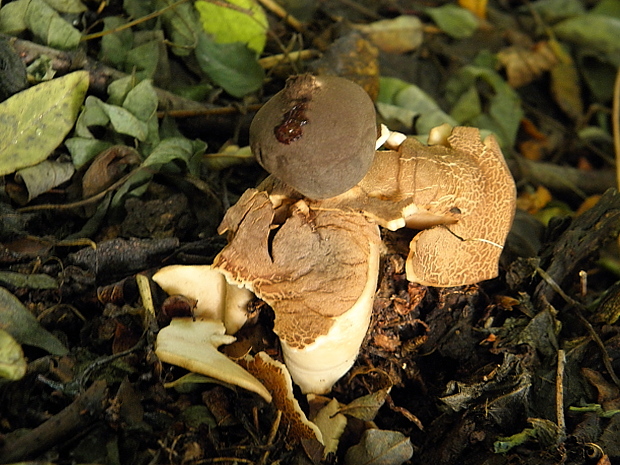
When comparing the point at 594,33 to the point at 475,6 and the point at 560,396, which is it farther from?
the point at 560,396

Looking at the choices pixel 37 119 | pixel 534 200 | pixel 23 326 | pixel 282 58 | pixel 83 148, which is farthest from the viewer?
pixel 534 200

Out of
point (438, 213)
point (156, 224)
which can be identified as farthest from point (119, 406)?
point (438, 213)

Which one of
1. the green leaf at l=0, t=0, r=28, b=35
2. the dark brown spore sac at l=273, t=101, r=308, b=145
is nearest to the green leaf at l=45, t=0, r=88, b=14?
the green leaf at l=0, t=0, r=28, b=35

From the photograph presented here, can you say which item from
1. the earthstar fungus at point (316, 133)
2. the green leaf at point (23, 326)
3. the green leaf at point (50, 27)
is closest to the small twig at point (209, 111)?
the green leaf at point (50, 27)

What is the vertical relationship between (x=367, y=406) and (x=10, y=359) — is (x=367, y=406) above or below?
below

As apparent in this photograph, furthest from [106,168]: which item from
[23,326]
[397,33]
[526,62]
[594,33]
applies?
[594,33]

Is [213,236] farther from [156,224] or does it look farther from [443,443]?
[443,443]
